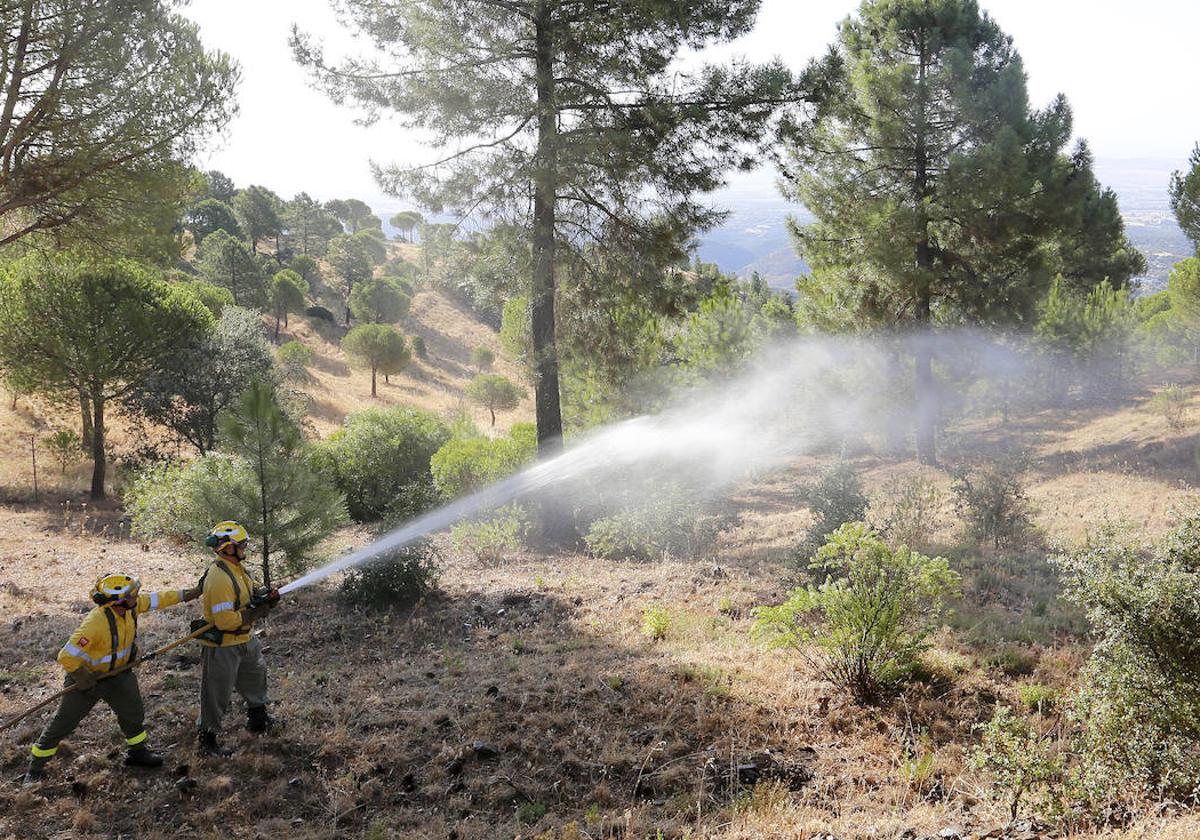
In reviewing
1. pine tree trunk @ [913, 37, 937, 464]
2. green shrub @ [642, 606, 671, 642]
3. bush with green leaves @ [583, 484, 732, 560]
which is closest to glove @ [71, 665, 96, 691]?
green shrub @ [642, 606, 671, 642]

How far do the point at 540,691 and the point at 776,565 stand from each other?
17.2 feet

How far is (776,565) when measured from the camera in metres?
10.5

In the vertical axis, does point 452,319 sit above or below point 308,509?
above

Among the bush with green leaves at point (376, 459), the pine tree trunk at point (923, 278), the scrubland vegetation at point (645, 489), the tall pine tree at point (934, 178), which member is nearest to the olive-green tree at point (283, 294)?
the scrubland vegetation at point (645, 489)

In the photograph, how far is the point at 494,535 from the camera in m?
12.8

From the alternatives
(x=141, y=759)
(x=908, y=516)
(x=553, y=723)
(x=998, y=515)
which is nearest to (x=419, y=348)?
(x=908, y=516)

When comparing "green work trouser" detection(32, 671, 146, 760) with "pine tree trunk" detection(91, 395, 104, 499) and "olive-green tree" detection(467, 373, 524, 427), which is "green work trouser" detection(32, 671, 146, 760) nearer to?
"pine tree trunk" detection(91, 395, 104, 499)

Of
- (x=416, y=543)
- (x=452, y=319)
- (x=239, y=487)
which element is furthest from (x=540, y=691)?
(x=452, y=319)

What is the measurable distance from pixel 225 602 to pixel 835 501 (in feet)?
25.1

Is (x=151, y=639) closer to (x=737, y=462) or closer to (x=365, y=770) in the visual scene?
(x=365, y=770)

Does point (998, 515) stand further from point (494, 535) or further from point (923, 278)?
point (494, 535)

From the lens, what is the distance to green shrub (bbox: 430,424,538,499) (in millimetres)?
15703

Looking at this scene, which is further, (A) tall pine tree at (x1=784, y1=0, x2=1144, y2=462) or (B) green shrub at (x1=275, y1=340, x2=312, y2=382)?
(B) green shrub at (x1=275, y1=340, x2=312, y2=382)

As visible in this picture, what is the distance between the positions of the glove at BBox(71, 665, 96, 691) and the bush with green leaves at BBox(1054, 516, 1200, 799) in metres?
6.57
